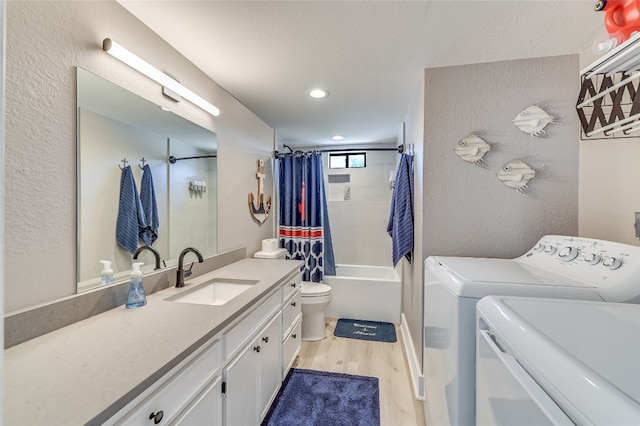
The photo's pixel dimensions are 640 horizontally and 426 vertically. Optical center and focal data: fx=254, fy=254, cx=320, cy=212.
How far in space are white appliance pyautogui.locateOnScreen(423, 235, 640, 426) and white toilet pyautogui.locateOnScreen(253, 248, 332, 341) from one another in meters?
1.29

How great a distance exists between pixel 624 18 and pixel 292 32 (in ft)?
4.49

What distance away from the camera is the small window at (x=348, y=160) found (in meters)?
3.66

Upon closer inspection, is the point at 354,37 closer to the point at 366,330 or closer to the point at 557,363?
the point at 557,363

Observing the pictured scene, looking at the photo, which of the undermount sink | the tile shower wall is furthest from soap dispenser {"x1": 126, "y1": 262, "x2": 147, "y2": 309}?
the tile shower wall

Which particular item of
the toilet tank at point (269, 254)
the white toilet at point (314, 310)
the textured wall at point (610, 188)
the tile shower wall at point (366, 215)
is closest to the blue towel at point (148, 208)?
the toilet tank at point (269, 254)

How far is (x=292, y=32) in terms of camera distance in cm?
135

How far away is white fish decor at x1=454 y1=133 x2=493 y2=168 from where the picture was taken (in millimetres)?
1616

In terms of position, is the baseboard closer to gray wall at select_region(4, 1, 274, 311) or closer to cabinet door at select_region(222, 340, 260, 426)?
cabinet door at select_region(222, 340, 260, 426)

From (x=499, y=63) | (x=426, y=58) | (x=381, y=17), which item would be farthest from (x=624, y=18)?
(x=381, y=17)

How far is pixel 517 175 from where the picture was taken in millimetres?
1586

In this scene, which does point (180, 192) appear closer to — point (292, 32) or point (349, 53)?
point (292, 32)

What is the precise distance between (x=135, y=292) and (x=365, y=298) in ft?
7.67

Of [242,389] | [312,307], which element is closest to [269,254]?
[312,307]

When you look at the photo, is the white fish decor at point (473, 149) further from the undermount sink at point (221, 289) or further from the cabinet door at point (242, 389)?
the cabinet door at point (242, 389)
